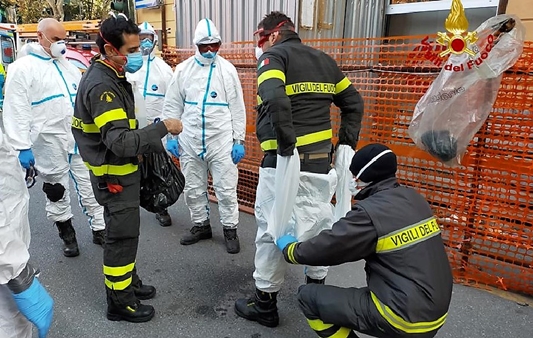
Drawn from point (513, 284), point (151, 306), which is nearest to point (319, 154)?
point (151, 306)

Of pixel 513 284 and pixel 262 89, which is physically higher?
pixel 262 89

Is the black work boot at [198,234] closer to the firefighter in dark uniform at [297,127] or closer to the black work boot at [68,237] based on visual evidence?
the black work boot at [68,237]

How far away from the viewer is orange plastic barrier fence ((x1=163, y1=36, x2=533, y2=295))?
3.07 meters

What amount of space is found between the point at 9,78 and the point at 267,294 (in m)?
2.68

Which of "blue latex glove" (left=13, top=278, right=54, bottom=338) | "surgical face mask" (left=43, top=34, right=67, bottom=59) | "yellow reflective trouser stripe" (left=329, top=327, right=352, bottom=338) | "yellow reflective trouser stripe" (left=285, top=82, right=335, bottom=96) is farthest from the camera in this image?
"surgical face mask" (left=43, top=34, right=67, bottom=59)

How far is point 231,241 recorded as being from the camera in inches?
154

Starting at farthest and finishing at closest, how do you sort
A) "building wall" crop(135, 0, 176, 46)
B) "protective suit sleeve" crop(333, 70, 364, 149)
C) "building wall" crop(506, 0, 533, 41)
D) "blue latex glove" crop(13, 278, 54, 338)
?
"building wall" crop(135, 0, 176, 46), "building wall" crop(506, 0, 533, 41), "protective suit sleeve" crop(333, 70, 364, 149), "blue latex glove" crop(13, 278, 54, 338)

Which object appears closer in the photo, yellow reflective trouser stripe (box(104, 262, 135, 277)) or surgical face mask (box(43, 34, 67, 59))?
yellow reflective trouser stripe (box(104, 262, 135, 277))

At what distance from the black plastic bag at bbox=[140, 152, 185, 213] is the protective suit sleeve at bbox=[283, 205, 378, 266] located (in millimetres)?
1286

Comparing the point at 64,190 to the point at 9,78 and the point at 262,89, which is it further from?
the point at 262,89

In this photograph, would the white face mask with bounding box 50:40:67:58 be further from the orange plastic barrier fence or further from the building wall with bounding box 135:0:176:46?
the building wall with bounding box 135:0:176:46

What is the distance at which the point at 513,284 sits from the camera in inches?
127

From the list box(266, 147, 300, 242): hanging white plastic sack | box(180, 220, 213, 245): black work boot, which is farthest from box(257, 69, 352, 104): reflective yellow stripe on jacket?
box(180, 220, 213, 245): black work boot

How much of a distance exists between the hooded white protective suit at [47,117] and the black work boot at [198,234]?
0.88 meters
